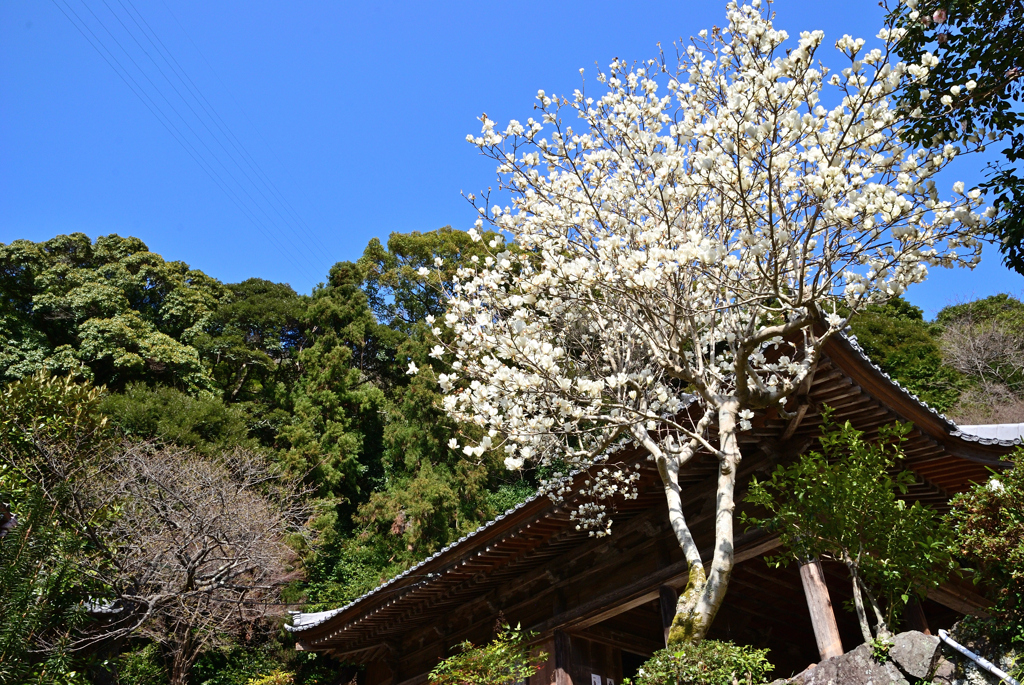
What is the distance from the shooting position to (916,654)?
14.5 ft

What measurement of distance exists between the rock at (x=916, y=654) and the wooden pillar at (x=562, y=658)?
14.2 feet

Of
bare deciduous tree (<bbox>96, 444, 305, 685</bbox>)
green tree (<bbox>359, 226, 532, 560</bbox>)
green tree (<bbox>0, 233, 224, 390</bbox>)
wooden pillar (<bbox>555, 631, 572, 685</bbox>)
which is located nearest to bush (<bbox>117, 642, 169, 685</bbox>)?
bare deciduous tree (<bbox>96, 444, 305, 685</bbox>)

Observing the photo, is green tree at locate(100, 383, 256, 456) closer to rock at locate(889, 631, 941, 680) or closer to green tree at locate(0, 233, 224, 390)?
green tree at locate(0, 233, 224, 390)

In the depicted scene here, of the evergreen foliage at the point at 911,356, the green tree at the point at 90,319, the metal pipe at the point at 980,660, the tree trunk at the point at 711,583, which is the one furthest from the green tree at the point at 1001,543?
the green tree at the point at 90,319

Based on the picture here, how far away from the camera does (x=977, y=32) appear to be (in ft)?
16.6

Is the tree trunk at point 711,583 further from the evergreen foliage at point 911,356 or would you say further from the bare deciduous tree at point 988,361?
the bare deciduous tree at point 988,361

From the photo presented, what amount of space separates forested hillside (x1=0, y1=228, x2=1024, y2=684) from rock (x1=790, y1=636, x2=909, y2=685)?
1110 centimetres

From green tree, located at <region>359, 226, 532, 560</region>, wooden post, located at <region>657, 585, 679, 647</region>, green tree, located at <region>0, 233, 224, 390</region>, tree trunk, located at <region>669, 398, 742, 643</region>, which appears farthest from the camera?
green tree, located at <region>0, 233, 224, 390</region>

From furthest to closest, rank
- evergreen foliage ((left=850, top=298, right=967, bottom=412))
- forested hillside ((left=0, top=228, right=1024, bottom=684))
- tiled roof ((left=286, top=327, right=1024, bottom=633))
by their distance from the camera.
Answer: evergreen foliage ((left=850, top=298, right=967, bottom=412)) → forested hillside ((left=0, top=228, right=1024, bottom=684)) → tiled roof ((left=286, top=327, right=1024, bottom=633))

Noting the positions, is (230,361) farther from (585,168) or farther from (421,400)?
(585,168)

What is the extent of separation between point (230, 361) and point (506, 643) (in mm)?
22246

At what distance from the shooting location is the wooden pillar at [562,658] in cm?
798

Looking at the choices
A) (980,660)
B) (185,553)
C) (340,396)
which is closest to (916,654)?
(980,660)

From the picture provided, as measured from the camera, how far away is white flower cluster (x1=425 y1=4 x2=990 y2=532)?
5012mm
